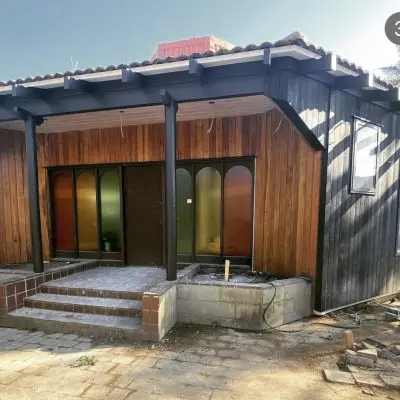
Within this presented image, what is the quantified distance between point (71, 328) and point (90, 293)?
0.65 meters

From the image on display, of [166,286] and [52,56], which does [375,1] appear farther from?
[52,56]

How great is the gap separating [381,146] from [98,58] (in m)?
13.6

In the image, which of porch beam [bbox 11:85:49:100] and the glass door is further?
the glass door

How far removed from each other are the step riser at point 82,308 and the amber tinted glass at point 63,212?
7.03 feet

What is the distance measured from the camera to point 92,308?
12.7 feet

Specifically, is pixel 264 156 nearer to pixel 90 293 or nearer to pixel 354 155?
pixel 354 155

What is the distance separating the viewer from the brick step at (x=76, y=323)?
3.46m

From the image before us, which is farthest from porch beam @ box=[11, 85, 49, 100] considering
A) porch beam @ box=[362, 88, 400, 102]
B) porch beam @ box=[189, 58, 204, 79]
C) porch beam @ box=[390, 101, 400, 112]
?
porch beam @ box=[390, 101, 400, 112]

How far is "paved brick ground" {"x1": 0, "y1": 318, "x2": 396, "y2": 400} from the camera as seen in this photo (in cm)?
244

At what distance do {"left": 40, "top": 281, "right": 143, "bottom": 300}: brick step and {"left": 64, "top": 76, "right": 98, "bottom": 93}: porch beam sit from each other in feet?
9.99

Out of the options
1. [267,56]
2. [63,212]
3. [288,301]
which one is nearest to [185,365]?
[288,301]

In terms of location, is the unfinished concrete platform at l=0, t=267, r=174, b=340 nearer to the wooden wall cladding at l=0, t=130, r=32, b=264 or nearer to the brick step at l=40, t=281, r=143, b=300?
the brick step at l=40, t=281, r=143, b=300

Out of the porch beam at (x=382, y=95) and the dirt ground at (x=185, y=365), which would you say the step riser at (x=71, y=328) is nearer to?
the dirt ground at (x=185, y=365)

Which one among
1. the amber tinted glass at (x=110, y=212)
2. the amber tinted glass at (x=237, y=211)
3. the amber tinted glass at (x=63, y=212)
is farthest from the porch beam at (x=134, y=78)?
the amber tinted glass at (x=63, y=212)
